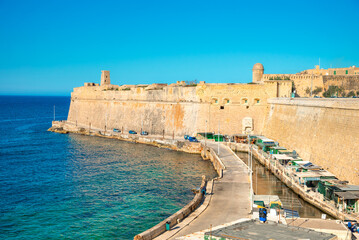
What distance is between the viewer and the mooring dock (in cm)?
1554

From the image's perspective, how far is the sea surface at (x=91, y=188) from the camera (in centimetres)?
1825

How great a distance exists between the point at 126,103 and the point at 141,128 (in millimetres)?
6702

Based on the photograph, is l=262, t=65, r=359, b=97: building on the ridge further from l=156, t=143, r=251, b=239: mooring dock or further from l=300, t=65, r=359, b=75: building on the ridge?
l=156, t=143, r=251, b=239: mooring dock

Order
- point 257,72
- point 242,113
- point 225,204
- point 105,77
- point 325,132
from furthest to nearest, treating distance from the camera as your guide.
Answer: point 105,77
point 257,72
point 242,113
point 325,132
point 225,204

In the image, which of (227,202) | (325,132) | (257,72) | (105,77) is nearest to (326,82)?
(257,72)

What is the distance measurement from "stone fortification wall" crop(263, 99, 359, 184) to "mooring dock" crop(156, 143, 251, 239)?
5613 millimetres

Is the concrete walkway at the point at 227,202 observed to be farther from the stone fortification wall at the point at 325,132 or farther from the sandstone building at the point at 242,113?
the sandstone building at the point at 242,113

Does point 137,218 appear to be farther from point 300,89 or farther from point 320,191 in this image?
point 300,89

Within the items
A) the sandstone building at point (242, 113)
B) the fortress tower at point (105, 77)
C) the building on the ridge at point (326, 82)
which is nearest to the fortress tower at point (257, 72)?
the sandstone building at point (242, 113)

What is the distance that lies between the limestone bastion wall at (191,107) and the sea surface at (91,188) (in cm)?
693

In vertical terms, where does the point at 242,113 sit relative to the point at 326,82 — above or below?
below

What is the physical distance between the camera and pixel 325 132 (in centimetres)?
2506

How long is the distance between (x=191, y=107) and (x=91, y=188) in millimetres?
23669

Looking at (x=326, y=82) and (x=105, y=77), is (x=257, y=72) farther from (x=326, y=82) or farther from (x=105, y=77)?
(x=105, y=77)
